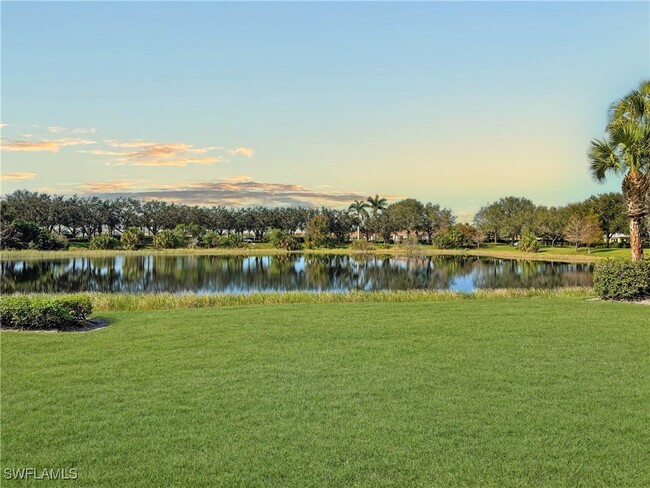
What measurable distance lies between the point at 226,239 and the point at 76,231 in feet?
130

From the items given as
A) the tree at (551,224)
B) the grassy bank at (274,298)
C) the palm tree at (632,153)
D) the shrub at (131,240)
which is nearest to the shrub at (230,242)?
the shrub at (131,240)

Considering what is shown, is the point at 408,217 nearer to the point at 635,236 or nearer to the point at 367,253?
the point at 367,253

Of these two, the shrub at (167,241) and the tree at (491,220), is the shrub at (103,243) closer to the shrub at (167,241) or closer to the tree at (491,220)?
the shrub at (167,241)

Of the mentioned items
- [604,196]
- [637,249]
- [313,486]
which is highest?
[604,196]

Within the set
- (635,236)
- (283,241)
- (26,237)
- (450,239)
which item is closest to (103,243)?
(26,237)

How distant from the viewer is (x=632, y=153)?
837 inches

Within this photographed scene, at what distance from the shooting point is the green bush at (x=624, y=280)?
696 inches

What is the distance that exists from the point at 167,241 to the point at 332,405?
86.7 meters

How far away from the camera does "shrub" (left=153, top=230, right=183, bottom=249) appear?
88500 mm

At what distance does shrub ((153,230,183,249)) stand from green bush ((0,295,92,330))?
78.9 metres

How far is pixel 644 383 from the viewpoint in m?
7.65

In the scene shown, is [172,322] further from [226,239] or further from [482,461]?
[226,239]

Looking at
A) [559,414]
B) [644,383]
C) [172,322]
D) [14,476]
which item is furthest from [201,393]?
[644,383]

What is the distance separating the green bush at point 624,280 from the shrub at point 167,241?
79.8 meters
